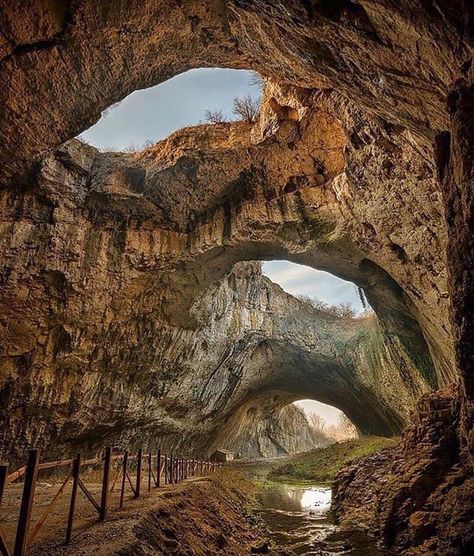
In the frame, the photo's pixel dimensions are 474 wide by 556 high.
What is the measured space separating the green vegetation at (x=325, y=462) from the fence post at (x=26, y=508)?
54.4ft

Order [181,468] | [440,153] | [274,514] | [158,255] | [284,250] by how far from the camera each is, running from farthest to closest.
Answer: [284,250], [158,255], [181,468], [274,514], [440,153]

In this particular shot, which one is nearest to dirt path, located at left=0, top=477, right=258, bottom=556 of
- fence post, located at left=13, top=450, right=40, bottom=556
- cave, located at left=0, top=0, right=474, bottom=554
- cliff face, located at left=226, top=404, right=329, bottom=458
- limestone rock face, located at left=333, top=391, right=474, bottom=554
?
fence post, located at left=13, top=450, right=40, bottom=556

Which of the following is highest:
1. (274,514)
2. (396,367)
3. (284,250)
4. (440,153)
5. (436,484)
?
(284,250)

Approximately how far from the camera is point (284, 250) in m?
14.8

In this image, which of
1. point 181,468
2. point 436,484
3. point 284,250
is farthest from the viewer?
point 284,250

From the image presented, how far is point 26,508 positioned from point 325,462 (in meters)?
20.4

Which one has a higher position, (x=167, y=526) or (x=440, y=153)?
(x=440, y=153)

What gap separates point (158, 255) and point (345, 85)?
8.95m

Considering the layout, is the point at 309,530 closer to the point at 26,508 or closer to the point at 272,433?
the point at 26,508

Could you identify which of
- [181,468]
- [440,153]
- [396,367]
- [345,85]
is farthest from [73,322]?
[396,367]

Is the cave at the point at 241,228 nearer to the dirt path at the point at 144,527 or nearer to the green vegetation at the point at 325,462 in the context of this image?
the green vegetation at the point at 325,462

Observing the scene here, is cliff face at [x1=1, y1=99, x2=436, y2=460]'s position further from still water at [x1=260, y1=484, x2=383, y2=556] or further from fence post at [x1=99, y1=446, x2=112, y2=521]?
fence post at [x1=99, y1=446, x2=112, y2=521]

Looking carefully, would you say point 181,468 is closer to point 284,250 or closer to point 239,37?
point 284,250

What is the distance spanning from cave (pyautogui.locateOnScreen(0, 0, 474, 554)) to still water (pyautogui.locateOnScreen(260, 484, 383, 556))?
0.57m
